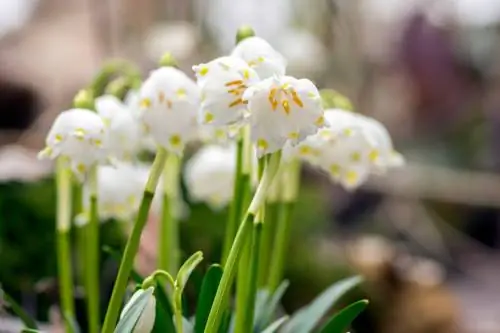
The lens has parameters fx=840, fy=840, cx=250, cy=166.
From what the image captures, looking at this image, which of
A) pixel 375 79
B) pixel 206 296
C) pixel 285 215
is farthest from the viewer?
pixel 375 79

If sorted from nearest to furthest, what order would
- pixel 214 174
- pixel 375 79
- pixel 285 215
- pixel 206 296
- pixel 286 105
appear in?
pixel 286 105
pixel 206 296
pixel 285 215
pixel 214 174
pixel 375 79

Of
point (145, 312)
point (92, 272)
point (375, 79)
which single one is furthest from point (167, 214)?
point (375, 79)

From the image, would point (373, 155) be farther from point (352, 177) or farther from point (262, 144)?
point (262, 144)

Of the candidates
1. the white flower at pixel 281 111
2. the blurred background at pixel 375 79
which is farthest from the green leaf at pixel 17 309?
the blurred background at pixel 375 79

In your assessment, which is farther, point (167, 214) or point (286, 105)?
point (167, 214)

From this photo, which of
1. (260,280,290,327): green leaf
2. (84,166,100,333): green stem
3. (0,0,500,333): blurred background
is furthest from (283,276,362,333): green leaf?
(0,0,500,333): blurred background

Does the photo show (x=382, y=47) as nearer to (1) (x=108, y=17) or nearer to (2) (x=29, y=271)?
(1) (x=108, y=17)
